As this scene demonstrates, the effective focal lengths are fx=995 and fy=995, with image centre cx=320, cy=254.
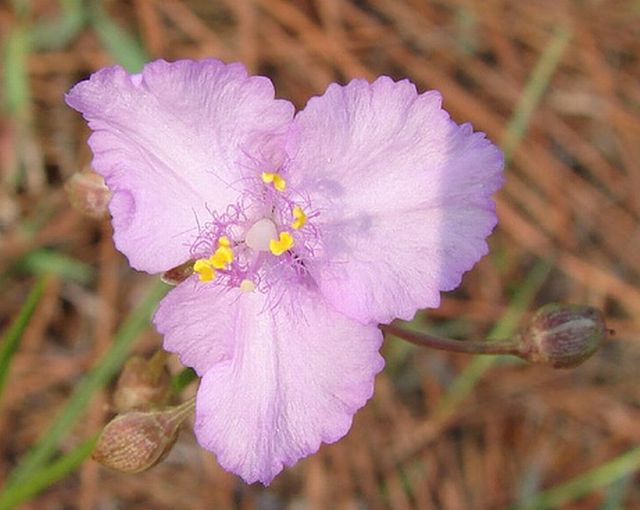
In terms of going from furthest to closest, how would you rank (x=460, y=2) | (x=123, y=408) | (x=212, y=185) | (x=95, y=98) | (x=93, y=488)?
(x=460, y=2)
(x=93, y=488)
(x=123, y=408)
(x=212, y=185)
(x=95, y=98)

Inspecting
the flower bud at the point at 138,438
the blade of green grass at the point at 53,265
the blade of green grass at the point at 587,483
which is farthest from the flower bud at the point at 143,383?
the blade of green grass at the point at 587,483

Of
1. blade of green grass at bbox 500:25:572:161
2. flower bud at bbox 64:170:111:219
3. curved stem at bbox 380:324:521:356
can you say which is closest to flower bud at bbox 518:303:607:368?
curved stem at bbox 380:324:521:356

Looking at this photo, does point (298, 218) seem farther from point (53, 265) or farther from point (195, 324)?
point (53, 265)

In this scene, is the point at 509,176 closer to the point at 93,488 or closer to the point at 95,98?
the point at 93,488

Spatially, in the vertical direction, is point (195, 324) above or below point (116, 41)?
above

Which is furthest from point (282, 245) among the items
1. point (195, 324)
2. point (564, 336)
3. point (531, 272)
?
point (531, 272)

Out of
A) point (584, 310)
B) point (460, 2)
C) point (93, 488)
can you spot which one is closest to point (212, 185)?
point (584, 310)
